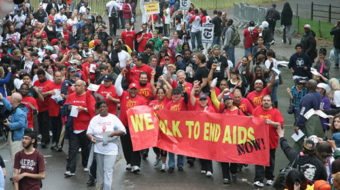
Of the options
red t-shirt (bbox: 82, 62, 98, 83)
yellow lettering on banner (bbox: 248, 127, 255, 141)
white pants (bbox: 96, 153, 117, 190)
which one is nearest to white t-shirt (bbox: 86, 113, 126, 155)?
white pants (bbox: 96, 153, 117, 190)

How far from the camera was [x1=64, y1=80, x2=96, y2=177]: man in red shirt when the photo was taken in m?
12.4

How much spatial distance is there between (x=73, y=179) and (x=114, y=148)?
6.09ft

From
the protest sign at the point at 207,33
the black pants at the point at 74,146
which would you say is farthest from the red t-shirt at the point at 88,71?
the protest sign at the point at 207,33

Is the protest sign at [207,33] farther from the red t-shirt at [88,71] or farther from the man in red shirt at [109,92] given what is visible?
the man in red shirt at [109,92]

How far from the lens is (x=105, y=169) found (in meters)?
10.9

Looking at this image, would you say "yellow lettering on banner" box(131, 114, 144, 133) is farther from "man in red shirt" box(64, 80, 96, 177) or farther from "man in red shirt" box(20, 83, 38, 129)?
"man in red shirt" box(20, 83, 38, 129)

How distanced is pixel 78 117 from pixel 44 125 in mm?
2463

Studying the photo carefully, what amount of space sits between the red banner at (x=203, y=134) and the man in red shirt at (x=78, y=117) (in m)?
0.84

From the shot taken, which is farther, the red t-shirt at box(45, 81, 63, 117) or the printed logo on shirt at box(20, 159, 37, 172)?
the red t-shirt at box(45, 81, 63, 117)

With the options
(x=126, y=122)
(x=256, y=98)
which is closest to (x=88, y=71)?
(x=126, y=122)

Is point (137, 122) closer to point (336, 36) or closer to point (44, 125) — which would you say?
point (44, 125)

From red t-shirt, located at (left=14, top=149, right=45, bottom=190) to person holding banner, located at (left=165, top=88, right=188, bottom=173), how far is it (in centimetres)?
370

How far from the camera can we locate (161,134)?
12.8 meters

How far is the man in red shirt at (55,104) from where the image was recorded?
1423 centimetres
